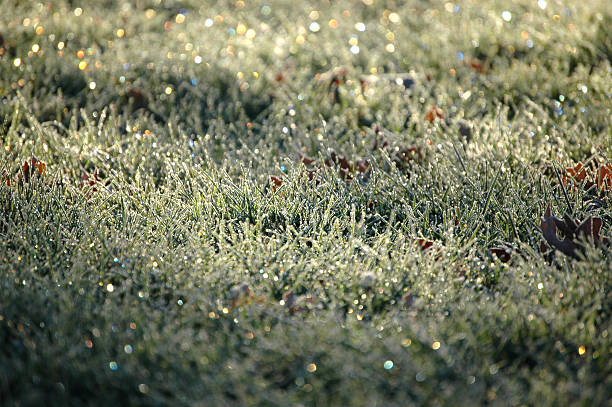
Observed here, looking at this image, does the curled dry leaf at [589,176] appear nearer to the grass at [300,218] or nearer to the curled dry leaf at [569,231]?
the grass at [300,218]

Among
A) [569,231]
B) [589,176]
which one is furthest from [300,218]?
[589,176]

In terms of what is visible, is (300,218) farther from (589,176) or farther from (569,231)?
(589,176)

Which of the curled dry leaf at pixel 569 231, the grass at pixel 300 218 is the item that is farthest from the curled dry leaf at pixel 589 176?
the curled dry leaf at pixel 569 231

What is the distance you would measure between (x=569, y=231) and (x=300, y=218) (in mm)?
923

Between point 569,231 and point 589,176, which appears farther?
point 589,176

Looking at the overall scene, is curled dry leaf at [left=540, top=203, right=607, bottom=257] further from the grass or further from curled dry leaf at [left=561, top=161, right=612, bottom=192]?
curled dry leaf at [left=561, top=161, right=612, bottom=192]

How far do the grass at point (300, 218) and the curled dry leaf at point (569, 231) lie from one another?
0.14 ft

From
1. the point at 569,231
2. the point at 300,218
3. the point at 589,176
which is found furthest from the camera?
the point at 589,176

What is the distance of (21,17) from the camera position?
412 centimetres

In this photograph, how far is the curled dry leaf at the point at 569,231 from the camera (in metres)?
1.96

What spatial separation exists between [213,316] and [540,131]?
6.11 ft

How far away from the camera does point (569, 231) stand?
6.59ft

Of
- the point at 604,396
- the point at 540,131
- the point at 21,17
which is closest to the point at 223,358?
the point at 604,396

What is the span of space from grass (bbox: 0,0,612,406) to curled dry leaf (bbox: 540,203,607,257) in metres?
0.04
